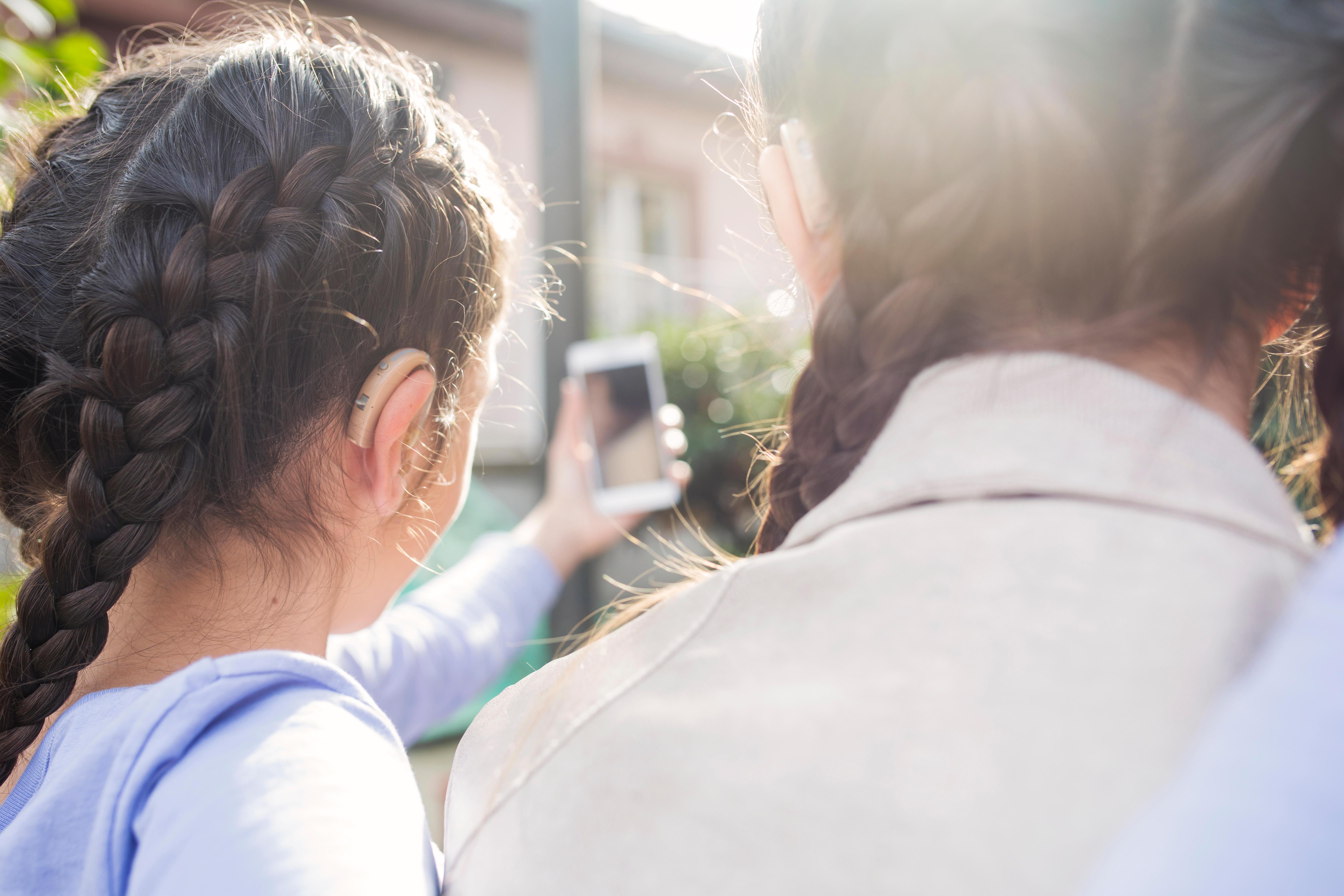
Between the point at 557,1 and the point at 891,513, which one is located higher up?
the point at 557,1

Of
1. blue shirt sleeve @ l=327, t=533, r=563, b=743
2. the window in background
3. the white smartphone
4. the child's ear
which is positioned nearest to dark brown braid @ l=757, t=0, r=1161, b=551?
the child's ear

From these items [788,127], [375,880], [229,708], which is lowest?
[375,880]

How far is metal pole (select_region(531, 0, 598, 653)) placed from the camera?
2.01m

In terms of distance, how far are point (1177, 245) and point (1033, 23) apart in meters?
0.16

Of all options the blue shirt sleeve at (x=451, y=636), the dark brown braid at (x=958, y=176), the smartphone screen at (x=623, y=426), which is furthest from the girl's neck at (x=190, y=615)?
the smartphone screen at (x=623, y=426)

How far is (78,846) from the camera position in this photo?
726mm

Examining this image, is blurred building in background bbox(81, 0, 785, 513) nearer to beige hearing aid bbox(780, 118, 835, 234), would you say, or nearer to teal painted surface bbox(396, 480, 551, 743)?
teal painted surface bbox(396, 480, 551, 743)

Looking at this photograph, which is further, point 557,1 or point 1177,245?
point 557,1

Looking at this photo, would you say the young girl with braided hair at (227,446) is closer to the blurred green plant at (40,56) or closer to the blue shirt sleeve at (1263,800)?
the blue shirt sleeve at (1263,800)

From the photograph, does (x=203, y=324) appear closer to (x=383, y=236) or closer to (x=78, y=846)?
(x=383, y=236)

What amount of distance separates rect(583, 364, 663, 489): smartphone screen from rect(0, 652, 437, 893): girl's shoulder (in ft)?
4.09

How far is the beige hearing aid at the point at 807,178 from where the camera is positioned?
2.16 feet

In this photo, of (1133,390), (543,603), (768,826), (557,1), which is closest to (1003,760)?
(768,826)

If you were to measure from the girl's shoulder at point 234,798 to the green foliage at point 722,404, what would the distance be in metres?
2.74
